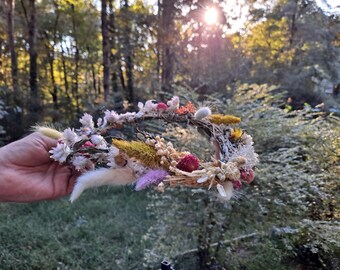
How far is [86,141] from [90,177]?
17 cm

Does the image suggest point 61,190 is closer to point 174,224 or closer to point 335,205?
point 174,224

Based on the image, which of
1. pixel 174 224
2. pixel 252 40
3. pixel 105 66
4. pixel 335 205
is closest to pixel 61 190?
pixel 174 224

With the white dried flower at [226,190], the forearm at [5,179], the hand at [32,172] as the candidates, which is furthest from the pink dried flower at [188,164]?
the forearm at [5,179]

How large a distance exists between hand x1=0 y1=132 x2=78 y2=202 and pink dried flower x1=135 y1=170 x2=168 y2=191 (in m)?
0.41

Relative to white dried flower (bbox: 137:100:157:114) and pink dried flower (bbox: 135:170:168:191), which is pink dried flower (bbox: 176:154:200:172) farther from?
white dried flower (bbox: 137:100:157:114)

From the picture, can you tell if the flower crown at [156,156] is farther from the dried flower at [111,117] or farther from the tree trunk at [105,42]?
the tree trunk at [105,42]

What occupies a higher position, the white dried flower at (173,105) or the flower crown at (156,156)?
the white dried flower at (173,105)

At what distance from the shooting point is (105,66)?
24.7 feet

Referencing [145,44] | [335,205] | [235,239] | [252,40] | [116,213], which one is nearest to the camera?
[335,205]

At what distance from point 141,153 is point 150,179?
0.08 meters

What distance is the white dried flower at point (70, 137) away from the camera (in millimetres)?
1196

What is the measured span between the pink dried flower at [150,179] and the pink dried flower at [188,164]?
0.05m

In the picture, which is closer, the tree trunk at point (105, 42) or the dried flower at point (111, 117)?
the dried flower at point (111, 117)

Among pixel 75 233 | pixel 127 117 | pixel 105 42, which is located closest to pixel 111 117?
pixel 127 117
